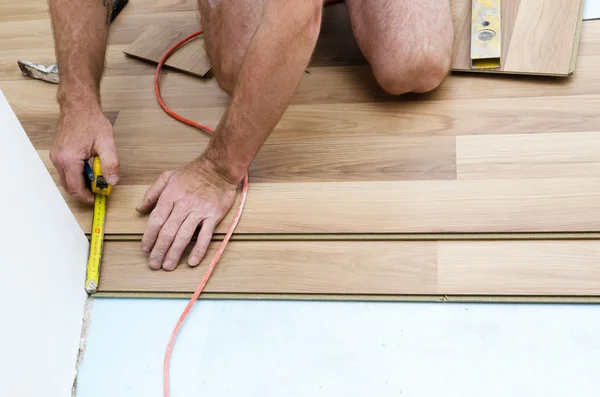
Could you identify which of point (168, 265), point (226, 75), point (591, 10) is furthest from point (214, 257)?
point (591, 10)

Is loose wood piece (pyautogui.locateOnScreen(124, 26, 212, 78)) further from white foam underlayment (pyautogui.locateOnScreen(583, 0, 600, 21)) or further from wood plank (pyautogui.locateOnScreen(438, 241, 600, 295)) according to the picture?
white foam underlayment (pyautogui.locateOnScreen(583, 0, 600, 21))

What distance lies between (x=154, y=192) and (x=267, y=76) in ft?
1.46

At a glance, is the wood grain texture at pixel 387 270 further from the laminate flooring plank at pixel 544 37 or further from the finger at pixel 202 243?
Result: the laminate flooring plank at pixel 544 37

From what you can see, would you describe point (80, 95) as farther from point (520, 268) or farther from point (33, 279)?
point (520, 268)

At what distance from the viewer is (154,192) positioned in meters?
1.78

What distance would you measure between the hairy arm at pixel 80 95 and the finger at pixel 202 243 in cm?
30

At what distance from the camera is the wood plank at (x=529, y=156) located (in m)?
1.77

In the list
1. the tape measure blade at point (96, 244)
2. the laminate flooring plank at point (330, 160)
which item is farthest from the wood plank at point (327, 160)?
the tape measure blade at point (96, 244)

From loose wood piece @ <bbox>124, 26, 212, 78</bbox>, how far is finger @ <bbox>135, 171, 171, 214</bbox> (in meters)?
0.54

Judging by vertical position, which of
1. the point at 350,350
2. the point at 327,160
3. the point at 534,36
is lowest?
the point at 350,350

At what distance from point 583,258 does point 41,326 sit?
123 centimetres

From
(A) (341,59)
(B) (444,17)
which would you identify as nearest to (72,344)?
(A) (341,59)

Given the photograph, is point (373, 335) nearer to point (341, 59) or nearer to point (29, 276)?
point (29, 276)

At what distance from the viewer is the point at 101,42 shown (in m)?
1.99
